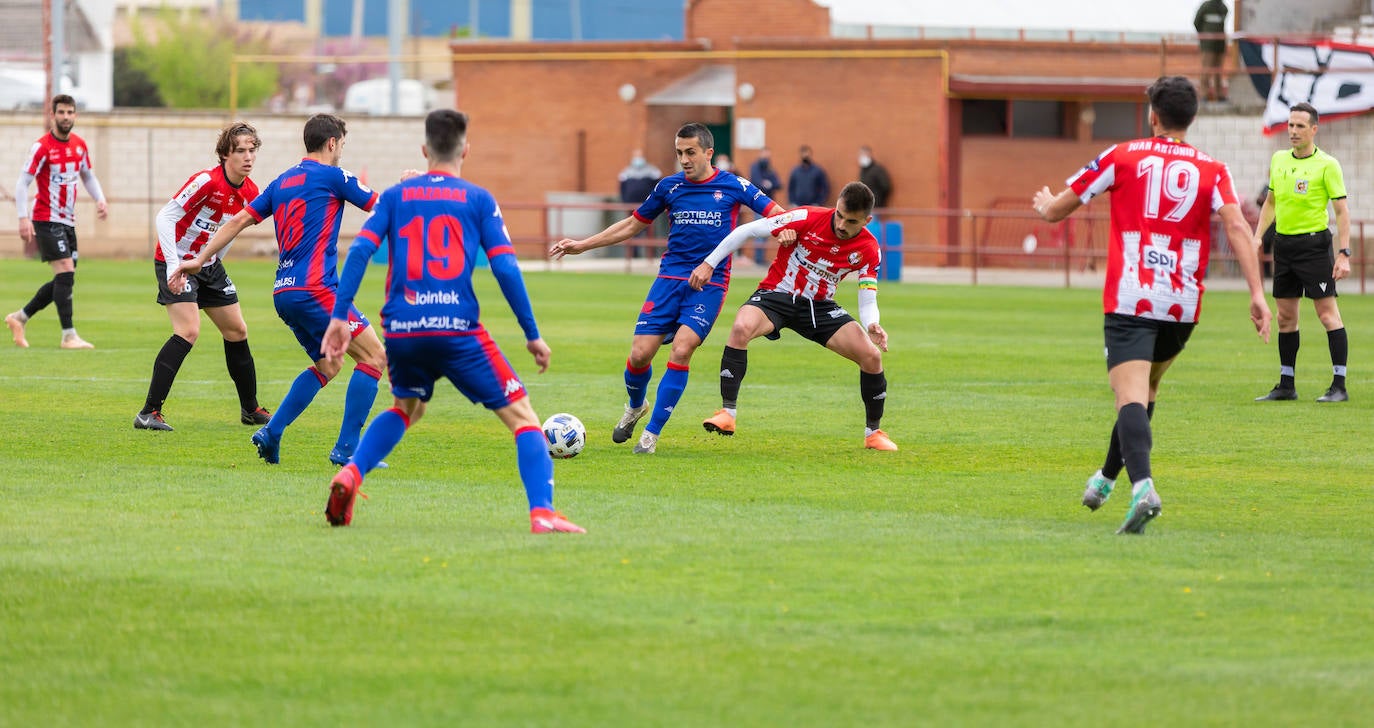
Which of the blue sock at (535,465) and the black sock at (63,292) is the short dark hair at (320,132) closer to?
the blue sock at (535,465)

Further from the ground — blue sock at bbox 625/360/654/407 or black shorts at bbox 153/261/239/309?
black shorts at bbox 153/261/239/309

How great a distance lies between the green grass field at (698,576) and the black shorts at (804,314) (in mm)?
685

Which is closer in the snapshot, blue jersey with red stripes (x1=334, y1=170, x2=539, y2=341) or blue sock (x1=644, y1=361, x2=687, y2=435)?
blue jersey with red stripes (x1=334, y1=170, x2=539, y2=341)

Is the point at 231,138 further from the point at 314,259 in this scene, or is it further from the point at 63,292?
the point at 63,292

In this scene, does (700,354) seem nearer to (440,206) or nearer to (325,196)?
(325,196)

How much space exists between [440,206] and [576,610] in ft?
6.67

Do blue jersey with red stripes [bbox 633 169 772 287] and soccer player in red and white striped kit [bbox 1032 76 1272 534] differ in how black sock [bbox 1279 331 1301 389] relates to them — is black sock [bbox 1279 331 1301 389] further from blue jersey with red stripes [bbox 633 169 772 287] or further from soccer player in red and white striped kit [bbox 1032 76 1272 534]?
soccer player in red and white striped kit [bbox 1032 76 1272 534]

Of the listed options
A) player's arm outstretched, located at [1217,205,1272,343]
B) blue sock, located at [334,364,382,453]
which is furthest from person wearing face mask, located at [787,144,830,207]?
player's arm outstretched, located at [1217,205,1272,343]

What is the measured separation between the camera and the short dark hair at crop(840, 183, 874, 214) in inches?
402

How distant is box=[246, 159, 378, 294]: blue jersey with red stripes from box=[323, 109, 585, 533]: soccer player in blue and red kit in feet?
7.77

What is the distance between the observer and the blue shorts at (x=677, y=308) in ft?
34.9

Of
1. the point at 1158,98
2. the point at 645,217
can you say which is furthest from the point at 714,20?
the point at 1158,98

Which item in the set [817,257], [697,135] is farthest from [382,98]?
[817,257]

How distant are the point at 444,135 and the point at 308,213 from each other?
2.69m
